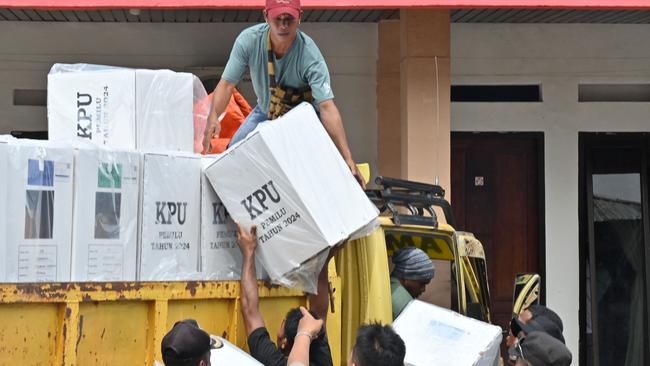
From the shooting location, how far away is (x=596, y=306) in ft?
39.8

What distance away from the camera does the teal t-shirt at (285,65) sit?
571cm

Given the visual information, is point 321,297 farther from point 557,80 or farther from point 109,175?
point 557,80

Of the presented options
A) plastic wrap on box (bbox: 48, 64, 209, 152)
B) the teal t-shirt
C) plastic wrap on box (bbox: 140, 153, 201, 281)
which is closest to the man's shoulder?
the teal t-shirt

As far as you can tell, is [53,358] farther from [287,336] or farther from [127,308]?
[287,336]

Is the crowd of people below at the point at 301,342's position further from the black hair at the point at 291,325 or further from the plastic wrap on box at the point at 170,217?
the plastic wrap on box at the point at 170,217

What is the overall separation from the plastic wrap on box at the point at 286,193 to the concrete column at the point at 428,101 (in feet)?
18.0

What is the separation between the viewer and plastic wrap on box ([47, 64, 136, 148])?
16.9 feet

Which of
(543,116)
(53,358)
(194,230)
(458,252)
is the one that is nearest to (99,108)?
(194,230)

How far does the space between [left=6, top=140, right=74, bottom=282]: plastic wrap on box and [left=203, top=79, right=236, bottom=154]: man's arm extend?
1212mm

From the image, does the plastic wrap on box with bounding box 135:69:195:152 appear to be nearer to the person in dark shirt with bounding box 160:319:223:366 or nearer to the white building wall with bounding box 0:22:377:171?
the person in dark shirt with bounding box 160:319:223:366

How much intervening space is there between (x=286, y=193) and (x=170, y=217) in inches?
20.6

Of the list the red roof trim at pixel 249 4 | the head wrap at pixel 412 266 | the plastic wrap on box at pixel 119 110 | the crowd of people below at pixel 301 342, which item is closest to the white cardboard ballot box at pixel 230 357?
the crowd of people below at pixel 301 342

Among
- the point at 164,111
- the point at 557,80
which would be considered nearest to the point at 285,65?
the point at 164,111

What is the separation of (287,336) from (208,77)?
7157 millimetres
